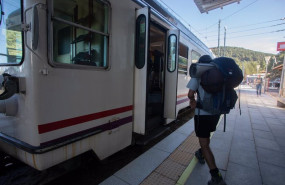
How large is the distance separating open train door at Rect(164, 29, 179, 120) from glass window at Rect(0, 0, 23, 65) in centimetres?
271

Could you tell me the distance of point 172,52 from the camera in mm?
3648

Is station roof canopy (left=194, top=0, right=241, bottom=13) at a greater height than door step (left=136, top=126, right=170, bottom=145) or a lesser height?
greater

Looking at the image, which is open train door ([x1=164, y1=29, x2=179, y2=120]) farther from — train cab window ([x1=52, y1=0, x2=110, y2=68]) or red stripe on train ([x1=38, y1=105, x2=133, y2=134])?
train cab window ([x1=52, y1=0, x2=110, y2=68])

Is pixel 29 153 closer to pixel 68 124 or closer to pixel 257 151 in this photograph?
pixel 68 124

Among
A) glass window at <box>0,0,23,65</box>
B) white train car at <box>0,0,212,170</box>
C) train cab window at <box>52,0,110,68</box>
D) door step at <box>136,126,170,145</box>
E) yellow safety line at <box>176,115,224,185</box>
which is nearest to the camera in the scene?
white train car at <box>0,0,212,170</box>

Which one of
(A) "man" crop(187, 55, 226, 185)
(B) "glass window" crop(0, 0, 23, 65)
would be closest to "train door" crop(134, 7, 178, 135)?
(A) "man" crop(187, 55, 226, 185)

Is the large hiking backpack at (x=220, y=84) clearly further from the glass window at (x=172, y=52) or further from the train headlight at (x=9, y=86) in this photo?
the train headlight at (x=9, y=86)

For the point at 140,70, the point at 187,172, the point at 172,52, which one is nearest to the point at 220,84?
the point at 140,70

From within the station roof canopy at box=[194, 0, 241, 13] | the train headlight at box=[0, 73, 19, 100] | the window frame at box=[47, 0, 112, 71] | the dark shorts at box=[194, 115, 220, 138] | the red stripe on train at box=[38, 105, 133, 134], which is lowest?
the dark shorts at box=[194, 115, 220, 138]

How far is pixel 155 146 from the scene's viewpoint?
322 centimetres

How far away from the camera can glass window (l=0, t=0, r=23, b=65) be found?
1.60m

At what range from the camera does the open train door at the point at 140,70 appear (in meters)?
2.59

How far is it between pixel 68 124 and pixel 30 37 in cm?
92

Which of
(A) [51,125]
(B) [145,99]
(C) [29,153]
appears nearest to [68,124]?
(A) [51,125]
